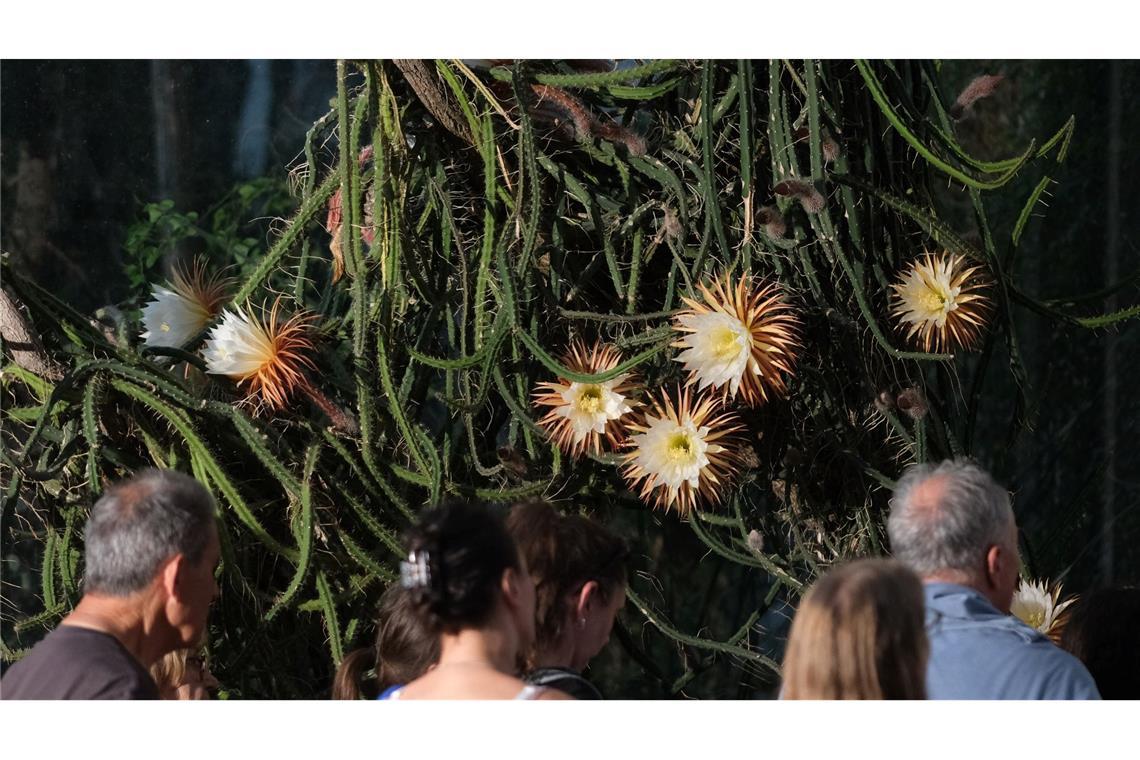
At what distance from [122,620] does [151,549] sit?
0.07 meters

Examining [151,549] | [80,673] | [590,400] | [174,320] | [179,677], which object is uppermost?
[174,320]

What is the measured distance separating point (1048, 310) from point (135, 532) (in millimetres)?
1138

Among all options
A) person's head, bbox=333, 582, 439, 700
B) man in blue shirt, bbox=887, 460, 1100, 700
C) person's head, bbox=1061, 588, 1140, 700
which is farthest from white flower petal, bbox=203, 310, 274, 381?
person's head, bbox=1061, 588, 1140, 700

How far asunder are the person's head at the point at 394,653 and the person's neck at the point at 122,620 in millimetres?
249

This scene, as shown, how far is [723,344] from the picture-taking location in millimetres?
1482

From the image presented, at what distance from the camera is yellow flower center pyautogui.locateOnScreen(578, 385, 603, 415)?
5.14ft

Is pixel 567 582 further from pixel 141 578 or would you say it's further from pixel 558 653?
pixel 141 578

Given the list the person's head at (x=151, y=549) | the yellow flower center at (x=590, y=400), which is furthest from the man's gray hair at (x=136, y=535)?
the yellow flower center at (x=590, y=400)

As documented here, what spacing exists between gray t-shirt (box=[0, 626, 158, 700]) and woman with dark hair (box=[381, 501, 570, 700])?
27 centimetres

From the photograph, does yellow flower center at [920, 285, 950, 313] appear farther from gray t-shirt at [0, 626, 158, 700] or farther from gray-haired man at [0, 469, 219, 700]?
gray t-shirt at [0, 626, 158, 700]

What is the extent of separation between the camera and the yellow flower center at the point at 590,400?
1566 mm

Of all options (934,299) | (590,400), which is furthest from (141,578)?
(934,299)

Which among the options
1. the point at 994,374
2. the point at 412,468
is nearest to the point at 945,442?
the point at 412,468

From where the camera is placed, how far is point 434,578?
43.4 inches
